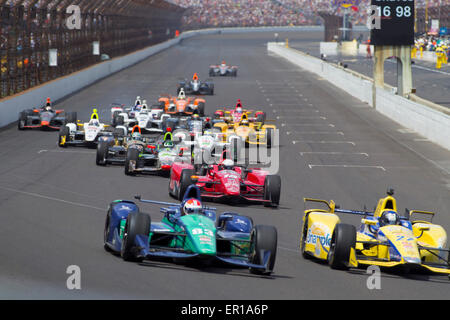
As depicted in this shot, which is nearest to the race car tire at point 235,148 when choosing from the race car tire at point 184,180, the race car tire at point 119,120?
the race car tire at point 184,180

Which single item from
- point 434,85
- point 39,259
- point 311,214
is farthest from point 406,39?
point 39,259

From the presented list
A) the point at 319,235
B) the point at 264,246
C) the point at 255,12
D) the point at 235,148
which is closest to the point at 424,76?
the point at 235,148

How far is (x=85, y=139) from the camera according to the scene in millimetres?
27781

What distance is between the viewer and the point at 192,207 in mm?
13688

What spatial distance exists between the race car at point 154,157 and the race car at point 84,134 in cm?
426

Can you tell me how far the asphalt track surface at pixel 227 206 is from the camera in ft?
38.8

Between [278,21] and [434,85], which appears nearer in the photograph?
[434,85]

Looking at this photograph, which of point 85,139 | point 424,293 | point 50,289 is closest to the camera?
point 50,289

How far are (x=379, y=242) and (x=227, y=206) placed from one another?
6009 millimetres

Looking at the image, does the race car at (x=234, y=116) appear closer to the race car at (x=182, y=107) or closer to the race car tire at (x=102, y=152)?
the race car at (x=182, y=107)

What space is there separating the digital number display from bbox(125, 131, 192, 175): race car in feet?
67.8

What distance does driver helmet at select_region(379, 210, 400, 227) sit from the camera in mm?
Answer: 13977

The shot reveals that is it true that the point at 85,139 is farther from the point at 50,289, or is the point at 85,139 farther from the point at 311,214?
the point at 50,289

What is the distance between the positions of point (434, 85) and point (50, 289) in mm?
49334
